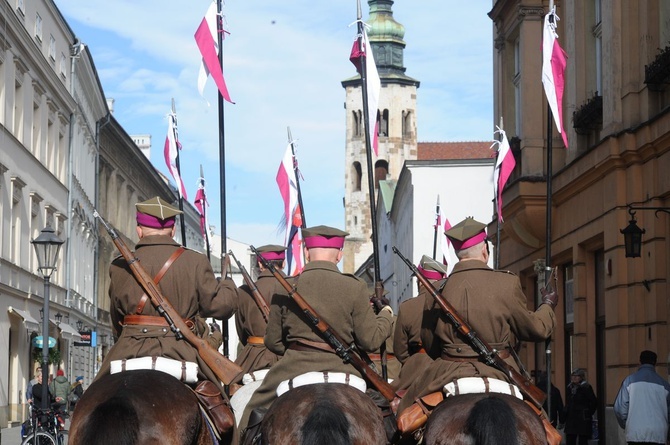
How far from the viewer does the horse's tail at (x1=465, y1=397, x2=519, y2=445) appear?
7.98 m

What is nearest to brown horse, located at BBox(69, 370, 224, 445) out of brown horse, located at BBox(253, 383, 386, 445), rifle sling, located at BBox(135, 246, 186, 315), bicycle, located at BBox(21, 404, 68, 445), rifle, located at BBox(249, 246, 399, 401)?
brown horse, located at BBox(253, 383, 386, 445)

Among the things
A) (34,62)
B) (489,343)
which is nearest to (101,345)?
(34,62)

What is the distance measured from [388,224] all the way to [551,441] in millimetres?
88181

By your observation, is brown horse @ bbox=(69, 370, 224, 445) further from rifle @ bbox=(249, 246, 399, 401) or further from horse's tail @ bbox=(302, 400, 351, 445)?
rifle @ bbox=(249, 246, 399, 401)

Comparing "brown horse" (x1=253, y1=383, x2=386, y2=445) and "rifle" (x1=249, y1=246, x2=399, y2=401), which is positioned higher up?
"rifle" (x1=249, y1=246, x2=399, y2=401)

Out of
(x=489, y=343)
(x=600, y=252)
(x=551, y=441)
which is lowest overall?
(x=551, y=441)

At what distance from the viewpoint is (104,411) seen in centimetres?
775

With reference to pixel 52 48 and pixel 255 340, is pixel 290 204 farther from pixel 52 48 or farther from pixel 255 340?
pixel 52 48

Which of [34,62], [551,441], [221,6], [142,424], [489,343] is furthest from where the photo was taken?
[34,62]

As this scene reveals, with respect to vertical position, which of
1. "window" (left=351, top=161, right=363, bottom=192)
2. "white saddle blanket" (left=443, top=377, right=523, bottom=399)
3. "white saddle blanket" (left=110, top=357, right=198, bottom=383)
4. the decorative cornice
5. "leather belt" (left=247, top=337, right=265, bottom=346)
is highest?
"window" (left=351, top=161, right=363, bottom=192)

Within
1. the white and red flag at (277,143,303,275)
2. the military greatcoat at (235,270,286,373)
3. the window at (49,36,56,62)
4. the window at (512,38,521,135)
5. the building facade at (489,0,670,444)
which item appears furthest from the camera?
the window at (49,36,56,62)

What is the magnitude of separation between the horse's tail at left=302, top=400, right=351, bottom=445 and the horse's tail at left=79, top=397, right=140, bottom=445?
95cm

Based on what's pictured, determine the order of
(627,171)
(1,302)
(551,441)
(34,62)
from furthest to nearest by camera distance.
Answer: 1. (34,62)
2. (1,302)
3. (627,171)
4. (551,441)

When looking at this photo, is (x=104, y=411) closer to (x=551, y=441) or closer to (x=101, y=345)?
(x=551, y=441)
